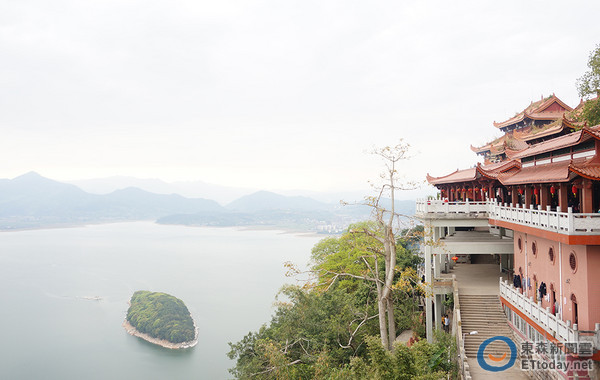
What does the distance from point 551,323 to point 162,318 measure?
5907 cm

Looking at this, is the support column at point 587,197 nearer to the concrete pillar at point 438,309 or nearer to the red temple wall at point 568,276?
the red temple wall at point 568,276

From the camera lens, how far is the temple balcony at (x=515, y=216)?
41.1ft

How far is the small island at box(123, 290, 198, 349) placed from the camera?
60.6m

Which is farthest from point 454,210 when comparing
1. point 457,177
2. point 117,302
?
point 117,302

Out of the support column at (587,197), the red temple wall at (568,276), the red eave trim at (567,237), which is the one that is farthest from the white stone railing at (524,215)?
the red temple wall at (568,276)

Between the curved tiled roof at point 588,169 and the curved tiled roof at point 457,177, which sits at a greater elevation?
the curved tiled roof at point 457,177

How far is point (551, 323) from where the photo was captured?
13523 mm

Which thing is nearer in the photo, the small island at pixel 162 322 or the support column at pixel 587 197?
the support column at pixel 587 197

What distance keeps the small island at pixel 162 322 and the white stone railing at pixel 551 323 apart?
51078mm

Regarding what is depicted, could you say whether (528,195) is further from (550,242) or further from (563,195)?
(563,195)

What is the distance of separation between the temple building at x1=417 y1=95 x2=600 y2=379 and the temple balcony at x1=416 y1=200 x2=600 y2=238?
0.02 meters

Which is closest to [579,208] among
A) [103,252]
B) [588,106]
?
[588,106]

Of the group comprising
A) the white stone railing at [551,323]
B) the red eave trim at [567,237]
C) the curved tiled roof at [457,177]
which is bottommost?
the white stone railing at [551,323]

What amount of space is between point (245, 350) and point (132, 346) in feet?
151
